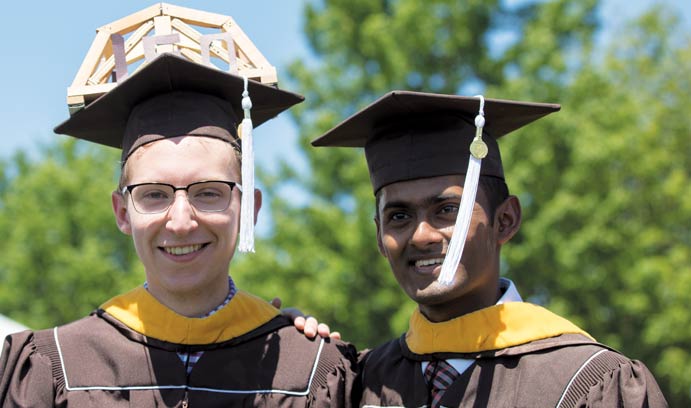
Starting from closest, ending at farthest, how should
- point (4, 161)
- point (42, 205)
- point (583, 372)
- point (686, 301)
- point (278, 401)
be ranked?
point (583, 372) → point (278, 401) → point (686, 301) → point (42, 205) → point (4, 161)

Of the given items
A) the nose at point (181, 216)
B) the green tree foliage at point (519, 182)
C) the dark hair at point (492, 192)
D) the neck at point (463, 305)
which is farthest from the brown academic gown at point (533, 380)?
the green tree foliage at point (519, 182)

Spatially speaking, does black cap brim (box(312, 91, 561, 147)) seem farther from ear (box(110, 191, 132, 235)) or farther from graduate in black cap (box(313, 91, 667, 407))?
ear (box(110, 191, 132, 235))

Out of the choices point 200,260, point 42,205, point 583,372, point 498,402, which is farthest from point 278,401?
point 42,205

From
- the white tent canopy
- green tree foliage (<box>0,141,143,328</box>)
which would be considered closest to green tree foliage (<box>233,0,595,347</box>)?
green tree foliage (<box>0,141,143,328</box>)

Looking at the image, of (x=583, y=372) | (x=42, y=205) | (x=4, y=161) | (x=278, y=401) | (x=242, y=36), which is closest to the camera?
(x=583, y=372)

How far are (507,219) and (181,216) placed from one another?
1240 mm

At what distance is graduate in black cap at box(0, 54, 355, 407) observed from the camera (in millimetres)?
3279

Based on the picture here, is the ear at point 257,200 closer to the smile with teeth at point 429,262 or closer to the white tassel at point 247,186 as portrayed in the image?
the white tassel at point 247,186

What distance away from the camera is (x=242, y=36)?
3.76m

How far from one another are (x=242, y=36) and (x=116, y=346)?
1345 mm

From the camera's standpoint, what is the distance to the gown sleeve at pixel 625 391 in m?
2.95

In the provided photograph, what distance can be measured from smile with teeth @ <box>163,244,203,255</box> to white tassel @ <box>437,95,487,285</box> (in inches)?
35.2

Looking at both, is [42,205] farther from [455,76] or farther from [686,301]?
[686,301]

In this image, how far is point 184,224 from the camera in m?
3.26
